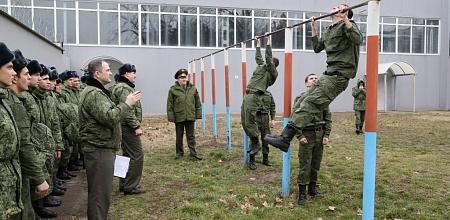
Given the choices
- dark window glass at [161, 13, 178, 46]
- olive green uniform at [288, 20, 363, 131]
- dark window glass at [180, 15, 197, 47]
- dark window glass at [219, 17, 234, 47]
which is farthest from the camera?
dark window glass at [219, 17, 234, 47]

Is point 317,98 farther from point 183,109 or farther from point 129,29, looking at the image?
point 129,29

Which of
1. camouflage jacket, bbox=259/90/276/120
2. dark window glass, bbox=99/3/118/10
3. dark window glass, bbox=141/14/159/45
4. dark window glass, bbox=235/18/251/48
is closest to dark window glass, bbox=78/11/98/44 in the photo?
dark window glass, bbox=99/3/118/10

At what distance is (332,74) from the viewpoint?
4.70 m

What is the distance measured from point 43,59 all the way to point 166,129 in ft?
15.5

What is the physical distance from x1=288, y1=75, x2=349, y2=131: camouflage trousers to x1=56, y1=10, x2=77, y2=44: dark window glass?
1750 cm

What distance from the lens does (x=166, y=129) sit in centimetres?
1437

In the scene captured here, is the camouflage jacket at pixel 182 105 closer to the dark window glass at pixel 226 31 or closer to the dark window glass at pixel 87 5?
the dark window glass at pixel 87 5

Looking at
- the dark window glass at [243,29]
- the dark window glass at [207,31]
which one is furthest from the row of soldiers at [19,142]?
the dark window glass at [243,29]

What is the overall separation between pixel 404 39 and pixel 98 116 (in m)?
25.3

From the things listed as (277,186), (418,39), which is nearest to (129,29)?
(277,186)

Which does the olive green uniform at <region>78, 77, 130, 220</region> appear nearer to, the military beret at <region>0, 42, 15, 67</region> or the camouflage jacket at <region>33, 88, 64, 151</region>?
the camouflage jacket at <region>33, 88, 64, 151</region>

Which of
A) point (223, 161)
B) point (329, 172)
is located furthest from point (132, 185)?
point (329, 172)

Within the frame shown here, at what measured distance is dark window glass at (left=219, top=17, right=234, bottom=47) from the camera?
2230 cm

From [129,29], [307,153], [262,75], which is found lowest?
[307,153]
